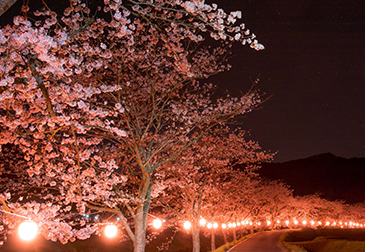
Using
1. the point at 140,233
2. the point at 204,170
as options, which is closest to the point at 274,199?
the point at 204,170

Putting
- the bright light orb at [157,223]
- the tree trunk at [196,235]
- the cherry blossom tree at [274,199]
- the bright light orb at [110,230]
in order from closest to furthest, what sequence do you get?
1. the bright light orb at [110,230]
2. the bright light orb at [157,223]
3. the tree trunk at [196,235]
4. the cherry blossom tree at [274,199]

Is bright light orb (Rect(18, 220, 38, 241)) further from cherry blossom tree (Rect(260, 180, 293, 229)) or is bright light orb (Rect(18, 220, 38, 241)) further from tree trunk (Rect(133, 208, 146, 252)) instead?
cherry blossom tree (Rect(260, 180, 293, 229))

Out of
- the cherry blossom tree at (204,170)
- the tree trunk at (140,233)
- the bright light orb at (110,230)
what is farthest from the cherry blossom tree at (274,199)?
the bright light orb at (110,230)

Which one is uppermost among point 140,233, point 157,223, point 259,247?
point 157,223

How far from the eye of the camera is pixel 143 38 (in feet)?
34.8

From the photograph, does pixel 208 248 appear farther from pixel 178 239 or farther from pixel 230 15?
pixel 230 15

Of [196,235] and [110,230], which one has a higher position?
[110,230]

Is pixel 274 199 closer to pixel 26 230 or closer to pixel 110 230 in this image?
pixel 110 230

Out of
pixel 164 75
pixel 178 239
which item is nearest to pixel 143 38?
pixel 164 75

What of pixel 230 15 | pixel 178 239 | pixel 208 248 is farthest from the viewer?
pixel 178 239

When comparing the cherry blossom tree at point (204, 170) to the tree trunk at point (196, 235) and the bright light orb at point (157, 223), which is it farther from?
the bright light orb at point (157, 223)

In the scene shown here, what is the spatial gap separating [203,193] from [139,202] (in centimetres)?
1070

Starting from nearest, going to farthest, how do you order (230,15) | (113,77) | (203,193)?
1. (230,15)
2. (113,77)
3. (203,193)

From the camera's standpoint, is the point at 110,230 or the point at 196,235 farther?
the point at 196,235
